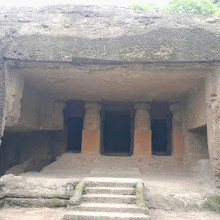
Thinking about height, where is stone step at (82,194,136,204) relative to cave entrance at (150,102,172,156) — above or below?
below

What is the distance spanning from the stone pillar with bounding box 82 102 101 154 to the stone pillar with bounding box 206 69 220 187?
3.04m

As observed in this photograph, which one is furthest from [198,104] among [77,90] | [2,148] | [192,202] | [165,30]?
[2,148]

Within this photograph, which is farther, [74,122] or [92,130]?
[74,122]

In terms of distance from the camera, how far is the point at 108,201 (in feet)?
12.9

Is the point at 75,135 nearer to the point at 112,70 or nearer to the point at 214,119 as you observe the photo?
the point at 112,70

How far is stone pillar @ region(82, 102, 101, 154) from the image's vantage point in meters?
6.94

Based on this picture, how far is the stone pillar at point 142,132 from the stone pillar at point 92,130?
3.34 ft

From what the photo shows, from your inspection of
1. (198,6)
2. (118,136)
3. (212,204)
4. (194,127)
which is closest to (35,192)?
(212,204)

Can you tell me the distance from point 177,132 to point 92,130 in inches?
89.4

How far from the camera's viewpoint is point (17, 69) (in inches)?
201

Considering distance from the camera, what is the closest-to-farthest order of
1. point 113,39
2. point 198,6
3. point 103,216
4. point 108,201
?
point 103,216, point 108,201, point 113,39, point 198,6

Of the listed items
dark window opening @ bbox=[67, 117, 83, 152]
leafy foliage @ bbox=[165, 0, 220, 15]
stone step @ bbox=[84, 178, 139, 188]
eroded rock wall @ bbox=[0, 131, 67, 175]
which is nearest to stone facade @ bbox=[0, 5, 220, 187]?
eroded rock wall @ bbox=[0, 131, 67, 175]

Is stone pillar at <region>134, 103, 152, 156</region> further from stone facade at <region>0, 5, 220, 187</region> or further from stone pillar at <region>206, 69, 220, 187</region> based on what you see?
stone pillar at <region>206, 69, 220, 187</region>

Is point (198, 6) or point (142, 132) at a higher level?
point (198, 6)
